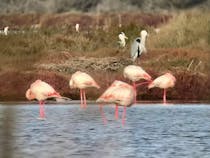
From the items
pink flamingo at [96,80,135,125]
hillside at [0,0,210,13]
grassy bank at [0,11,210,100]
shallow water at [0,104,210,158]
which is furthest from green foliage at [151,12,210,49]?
pink flamingo at [96,80,135,125]

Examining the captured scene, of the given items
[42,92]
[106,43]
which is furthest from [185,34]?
[42,92]

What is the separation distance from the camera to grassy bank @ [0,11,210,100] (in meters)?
25.8

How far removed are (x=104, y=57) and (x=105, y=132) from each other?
41.9 ft

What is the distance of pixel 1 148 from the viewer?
13.3 m

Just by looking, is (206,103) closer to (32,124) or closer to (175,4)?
(32,124)

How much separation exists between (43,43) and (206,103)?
34.9 feet

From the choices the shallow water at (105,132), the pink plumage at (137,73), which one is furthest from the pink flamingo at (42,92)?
the pink plumage at (137,73)

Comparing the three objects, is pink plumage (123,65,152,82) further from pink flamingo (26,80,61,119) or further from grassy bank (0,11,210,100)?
grassy bank (0,11,210,100)

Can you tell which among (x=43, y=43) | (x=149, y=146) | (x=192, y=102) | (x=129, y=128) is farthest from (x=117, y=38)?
(x=149, y=146)

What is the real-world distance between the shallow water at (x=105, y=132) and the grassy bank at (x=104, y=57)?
346 centimetres

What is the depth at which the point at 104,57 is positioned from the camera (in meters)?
29.0

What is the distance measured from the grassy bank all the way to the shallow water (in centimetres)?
346

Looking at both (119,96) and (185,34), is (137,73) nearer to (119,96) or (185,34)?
(119,96)

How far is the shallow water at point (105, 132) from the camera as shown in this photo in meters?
13.3
